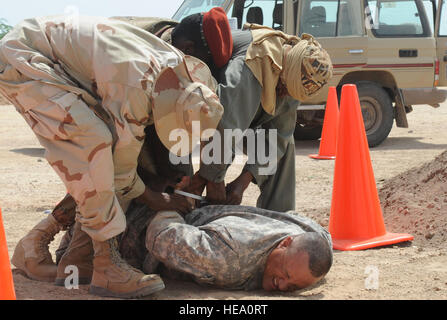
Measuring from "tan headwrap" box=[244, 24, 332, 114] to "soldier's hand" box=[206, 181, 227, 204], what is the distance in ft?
1.80

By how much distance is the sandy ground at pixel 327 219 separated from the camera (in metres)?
3.62

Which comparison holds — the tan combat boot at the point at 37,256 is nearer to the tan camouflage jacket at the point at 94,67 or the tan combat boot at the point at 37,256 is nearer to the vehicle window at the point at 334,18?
the tan camouflage jacket at the point at 94,67

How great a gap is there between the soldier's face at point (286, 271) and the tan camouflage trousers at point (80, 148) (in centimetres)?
87

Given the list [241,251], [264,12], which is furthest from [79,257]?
[264,12]

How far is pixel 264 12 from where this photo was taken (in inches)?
375

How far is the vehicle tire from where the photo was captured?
33.8 ft

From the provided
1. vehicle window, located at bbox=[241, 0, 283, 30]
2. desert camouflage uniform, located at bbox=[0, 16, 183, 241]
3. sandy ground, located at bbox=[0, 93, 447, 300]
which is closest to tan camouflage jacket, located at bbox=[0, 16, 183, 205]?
desert camouflage uniform, located at bbox=[0, 16, 183, 241]

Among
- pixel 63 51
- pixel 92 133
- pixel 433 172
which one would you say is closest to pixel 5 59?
pixel 63 51

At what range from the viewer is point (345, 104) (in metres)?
4.82

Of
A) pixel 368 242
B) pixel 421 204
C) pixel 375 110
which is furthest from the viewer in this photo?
pixel 375 110

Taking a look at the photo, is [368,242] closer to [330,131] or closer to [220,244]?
[220,244]

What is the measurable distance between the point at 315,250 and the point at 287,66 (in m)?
1.19

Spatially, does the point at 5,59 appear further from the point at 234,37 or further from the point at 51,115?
the point at 234,37

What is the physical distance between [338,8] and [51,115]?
732 centimetres
